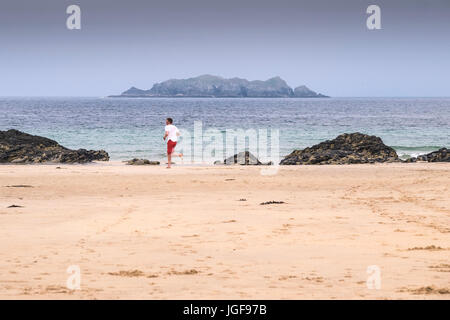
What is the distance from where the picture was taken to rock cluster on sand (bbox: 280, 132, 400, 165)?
93.7 feet

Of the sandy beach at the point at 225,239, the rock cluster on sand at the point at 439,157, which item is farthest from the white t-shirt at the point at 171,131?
the rock cluster on sand at the point at 439,157

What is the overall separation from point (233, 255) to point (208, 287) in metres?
1.95

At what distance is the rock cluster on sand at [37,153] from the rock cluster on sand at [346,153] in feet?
28.4

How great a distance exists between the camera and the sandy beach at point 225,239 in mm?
7887

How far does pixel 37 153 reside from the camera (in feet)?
96.9

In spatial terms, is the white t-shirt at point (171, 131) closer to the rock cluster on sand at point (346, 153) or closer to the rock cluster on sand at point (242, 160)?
the rock cluster on sand at point (242, 160)

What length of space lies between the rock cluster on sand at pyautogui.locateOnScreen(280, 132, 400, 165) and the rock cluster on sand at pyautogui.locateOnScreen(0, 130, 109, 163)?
8664 mm

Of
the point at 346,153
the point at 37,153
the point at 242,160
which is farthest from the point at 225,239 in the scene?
the point at 37,153

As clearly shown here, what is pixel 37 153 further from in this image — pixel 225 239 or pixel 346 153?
pixel 225 239

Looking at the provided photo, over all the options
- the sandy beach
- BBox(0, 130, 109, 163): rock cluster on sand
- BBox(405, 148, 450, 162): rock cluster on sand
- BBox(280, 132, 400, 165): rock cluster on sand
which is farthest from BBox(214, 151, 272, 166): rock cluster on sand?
the sandy beach

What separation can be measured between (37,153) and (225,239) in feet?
67.1

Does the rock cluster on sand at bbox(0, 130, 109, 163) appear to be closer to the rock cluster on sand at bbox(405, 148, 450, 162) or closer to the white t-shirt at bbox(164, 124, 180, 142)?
the white t-shirt at bbox(164, 124, 180, 142)
